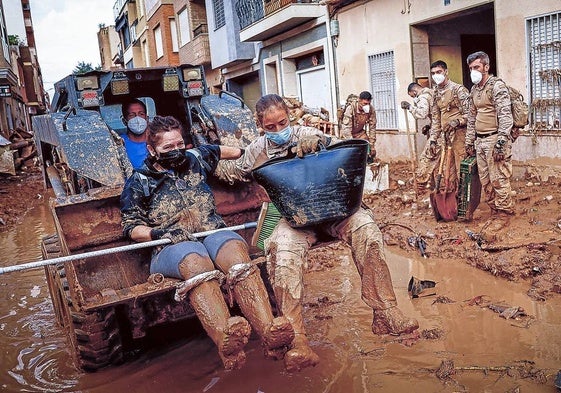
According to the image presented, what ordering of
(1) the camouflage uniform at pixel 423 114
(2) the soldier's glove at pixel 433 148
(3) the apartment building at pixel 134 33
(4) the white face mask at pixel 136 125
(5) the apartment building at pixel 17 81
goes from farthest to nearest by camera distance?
(3) the apartment building at pixel 134 33 → (5) the apartment building at pixel 17 81 → (1) the camouflage uniform at pixel 423 114 → (2) the soldier's glove at pixel 433 148 → (4) the white face mask at pixel 136 125

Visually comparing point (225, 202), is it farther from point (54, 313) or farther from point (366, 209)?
point (54, 313)

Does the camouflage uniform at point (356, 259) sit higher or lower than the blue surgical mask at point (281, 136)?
lower

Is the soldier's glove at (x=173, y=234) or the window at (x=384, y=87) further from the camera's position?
the window at (x=384, y=87)

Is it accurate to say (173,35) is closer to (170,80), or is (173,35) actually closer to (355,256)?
(170,80)

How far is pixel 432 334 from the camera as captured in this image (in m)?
3.67

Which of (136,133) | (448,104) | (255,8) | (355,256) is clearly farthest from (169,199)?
(255,8)

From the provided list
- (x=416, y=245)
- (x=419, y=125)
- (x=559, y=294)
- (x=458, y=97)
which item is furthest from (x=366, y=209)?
(x=419, y=125)

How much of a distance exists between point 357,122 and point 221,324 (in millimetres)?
7325

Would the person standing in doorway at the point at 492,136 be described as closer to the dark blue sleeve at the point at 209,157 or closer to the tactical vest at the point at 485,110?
the tactical vest at the point at 485,110

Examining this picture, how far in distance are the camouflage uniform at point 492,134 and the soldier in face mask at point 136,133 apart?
145 inches

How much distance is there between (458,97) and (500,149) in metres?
1.22

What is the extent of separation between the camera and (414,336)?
3.28 meters

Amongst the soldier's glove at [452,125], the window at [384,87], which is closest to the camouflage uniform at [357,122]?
the window at [384,87]

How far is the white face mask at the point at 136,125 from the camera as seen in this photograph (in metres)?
5.47
